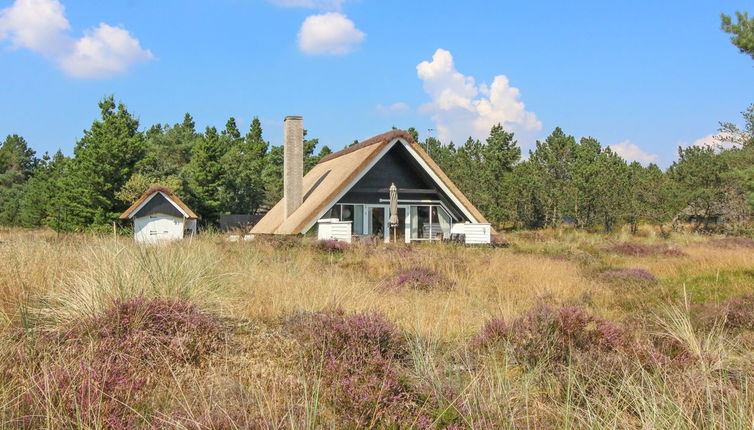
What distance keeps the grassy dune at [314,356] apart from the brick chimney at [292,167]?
13412 millimetres

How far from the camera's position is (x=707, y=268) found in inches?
485

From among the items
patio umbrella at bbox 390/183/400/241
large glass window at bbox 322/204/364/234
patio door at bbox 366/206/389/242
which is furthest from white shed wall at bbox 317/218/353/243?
patio door at bbox 366/206/389/242

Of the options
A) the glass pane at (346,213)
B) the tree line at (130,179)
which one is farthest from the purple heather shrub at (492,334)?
the tree line at (130,179)

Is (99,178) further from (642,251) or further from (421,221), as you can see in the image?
(642,251)

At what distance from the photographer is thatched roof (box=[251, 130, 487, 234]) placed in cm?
1838

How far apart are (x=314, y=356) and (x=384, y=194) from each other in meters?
17.5

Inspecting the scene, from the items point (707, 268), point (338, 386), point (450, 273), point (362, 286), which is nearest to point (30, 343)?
point (338, 386)

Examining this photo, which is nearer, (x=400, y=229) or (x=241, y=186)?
(x=400, y=229)

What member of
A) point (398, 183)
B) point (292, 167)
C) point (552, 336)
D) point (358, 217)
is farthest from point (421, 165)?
point (552, 336)

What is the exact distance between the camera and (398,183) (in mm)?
21609

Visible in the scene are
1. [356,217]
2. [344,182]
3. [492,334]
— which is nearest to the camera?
[492,334]

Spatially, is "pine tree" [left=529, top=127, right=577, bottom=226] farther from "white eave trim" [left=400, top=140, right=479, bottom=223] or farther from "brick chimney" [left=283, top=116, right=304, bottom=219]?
"brick chimney" [left=283, top=116, right=304, bottom=219]

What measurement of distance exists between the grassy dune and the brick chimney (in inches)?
528

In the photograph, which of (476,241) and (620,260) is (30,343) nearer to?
(620,260)
